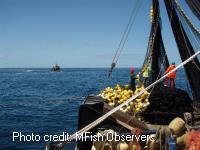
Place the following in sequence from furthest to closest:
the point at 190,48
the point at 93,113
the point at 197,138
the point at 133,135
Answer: the point at 190,48, the point at 93,113, the point at 133,135, the point at 197,138

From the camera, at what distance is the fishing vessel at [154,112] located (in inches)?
293

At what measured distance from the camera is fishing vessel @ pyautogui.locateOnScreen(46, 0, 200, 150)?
7438mm

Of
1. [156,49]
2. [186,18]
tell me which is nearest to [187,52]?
[186,18]

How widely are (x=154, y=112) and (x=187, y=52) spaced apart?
11.7ft

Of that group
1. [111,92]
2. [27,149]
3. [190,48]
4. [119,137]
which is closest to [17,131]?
[27,149]

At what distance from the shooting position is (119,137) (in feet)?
25.0

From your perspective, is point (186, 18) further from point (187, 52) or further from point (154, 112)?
point (154, 112)

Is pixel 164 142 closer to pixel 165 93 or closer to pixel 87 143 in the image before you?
pixel 87 143

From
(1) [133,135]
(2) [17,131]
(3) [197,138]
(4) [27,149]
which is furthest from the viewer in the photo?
(2) [17,131]

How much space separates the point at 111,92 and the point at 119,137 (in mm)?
4972

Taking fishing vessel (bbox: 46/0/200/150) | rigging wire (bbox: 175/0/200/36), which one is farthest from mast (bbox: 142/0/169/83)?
rigging wire (bbox: 175/0/200/36)

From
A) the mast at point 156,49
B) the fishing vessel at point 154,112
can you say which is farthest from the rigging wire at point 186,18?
the mast at point 156,49

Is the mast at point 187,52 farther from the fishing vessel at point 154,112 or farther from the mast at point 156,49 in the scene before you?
the mast at point 156,49

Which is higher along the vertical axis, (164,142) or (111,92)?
Result: (111,92)
